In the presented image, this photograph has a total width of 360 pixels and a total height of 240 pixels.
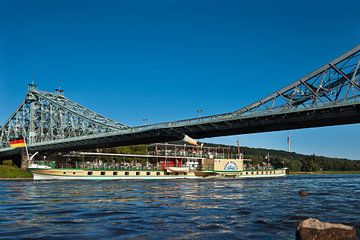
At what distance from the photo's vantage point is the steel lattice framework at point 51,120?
111438mm

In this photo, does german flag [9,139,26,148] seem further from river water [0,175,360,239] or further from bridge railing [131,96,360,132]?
river water [0,175,360,239]

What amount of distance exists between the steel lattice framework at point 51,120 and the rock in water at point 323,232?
89.3m

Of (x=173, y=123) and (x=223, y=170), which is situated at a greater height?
(x=173, y=123)

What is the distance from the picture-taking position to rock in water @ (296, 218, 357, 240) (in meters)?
13.9

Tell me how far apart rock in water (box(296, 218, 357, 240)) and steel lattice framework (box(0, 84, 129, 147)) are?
89.3 metres

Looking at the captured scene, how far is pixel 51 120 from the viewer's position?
119 metres

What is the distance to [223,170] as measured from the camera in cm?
9769

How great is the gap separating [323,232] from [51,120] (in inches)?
4420

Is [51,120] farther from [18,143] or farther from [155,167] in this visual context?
[155,167]

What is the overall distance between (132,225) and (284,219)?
7.50 m

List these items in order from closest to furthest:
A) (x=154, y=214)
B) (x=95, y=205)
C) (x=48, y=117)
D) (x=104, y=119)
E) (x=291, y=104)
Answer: (x=154, y=214) < (x=95, y=205) < (x=291, y=104) < (x=104, y=119) < (x=48, y=117)

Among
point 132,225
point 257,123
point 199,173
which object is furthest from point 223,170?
point 132,225

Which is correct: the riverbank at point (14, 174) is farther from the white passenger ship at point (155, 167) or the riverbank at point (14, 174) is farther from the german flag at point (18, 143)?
the german flag at point (18, 143)

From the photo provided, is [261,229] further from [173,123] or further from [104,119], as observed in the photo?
[104,119]
